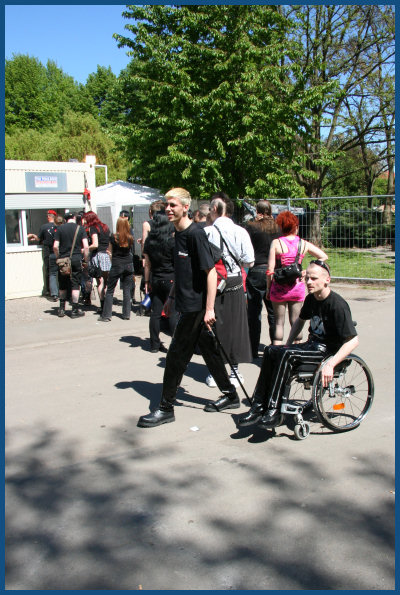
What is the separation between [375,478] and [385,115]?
2420 cm

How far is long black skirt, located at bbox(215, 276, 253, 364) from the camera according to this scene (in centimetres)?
581

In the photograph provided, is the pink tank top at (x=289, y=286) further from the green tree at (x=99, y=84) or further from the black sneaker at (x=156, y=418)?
the green tree at (x=99, y=84)

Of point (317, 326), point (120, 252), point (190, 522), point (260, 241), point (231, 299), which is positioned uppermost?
point (260, 241)

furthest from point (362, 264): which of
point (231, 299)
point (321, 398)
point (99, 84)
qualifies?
point (99, 84)

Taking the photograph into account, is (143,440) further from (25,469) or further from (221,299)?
(221,299)

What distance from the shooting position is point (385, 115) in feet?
83.1

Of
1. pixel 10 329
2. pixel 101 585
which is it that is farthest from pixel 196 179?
pixel 101 585

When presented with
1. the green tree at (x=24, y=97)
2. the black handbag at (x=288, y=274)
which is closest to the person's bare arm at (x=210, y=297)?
the black handbag at (x=288, y=274)

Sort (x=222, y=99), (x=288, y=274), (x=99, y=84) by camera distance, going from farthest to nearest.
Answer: (x=99, y=84) → (x=222, y=99) → (x=288, y=274)

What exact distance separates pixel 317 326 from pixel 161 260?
3037mm

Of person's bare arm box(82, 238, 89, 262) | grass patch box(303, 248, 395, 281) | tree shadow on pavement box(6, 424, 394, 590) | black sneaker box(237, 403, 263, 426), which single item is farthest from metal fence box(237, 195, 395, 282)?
tree shadow on pavement box(6, 424, 394, 590)

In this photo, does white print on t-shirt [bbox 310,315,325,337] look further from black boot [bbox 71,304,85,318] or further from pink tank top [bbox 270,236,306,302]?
black boot [bbox 71,304,85,318]

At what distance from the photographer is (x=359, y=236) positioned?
13445 mm

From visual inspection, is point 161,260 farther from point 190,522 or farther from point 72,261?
point 190,522
